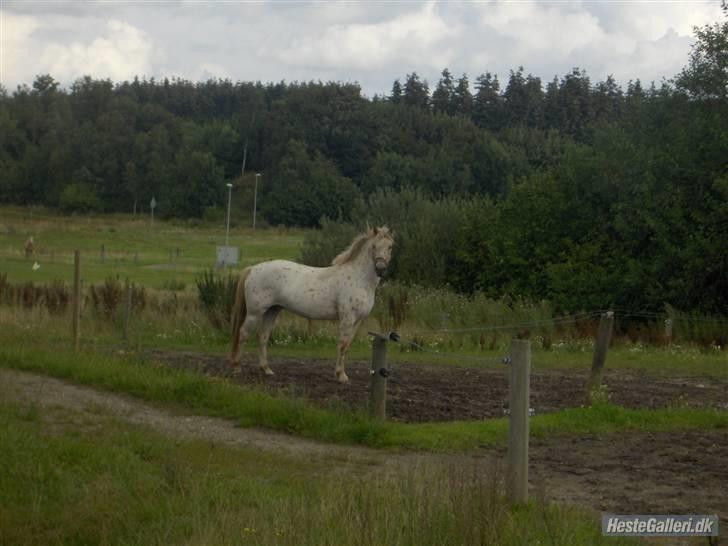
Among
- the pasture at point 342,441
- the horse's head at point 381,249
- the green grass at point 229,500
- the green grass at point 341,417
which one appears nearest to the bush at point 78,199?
the pasture at point 342,441

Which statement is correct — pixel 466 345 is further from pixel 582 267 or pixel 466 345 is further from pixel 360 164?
pixel 360 164

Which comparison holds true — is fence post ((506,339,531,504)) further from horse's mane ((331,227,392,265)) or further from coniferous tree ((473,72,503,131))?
coniferous tree ((473,72,503,131))

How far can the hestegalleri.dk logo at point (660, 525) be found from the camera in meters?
7.59

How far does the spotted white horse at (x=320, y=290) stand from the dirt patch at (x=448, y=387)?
63 centimetres

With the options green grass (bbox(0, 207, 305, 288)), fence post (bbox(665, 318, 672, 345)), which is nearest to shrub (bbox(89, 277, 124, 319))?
fence post (bbox(665, 318, 672, 345))

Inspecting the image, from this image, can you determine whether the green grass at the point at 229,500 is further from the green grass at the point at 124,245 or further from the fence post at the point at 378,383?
the green grass at the point at 124,245

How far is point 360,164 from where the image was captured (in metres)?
93.8

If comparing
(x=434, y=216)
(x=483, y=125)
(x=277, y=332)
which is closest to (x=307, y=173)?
(x=483, y=125)

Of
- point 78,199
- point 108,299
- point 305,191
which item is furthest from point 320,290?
point 78,199

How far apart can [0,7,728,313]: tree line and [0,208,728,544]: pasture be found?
798cm

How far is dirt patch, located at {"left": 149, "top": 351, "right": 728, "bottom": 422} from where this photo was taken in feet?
44.6

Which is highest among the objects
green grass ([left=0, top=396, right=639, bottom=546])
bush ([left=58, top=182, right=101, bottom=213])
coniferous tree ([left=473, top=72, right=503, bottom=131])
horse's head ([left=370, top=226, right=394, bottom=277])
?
coniferous tree ([left=473, top=72, right=503, bottom=131])

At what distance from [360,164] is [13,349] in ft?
254

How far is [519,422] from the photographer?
864 centimetres
